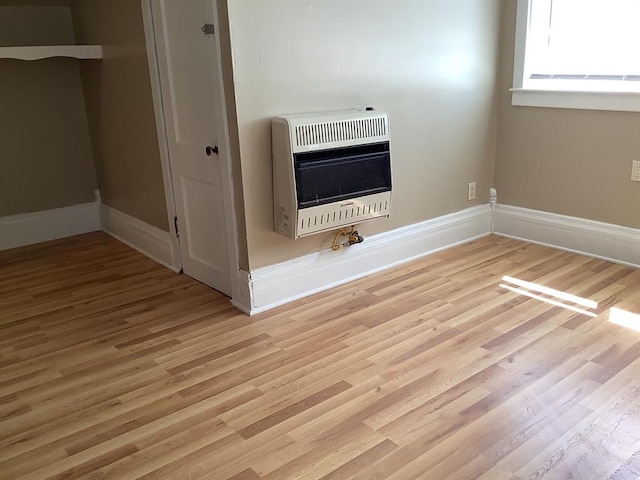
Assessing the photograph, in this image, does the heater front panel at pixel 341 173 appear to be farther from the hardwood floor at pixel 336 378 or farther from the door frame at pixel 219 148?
the hardwood floor at pixel 336 378

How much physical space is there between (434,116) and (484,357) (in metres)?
1.61

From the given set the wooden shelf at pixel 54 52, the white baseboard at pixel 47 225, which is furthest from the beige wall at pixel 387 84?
the white baseboard at pixel 47 225

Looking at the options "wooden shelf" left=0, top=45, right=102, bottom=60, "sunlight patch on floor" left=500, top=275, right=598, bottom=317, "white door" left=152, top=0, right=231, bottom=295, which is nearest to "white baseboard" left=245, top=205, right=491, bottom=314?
"white door" left=152, top=0, right=231, bottom=295

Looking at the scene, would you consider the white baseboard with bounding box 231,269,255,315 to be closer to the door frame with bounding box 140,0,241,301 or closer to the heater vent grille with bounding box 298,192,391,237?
the door frame with bounding box 140,0,241,301

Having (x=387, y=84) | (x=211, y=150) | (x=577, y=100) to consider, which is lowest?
(x=211, y=150)

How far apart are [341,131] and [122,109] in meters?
1.67

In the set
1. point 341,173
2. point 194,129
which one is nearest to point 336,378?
point 341,173

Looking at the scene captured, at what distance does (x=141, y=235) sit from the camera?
388cm

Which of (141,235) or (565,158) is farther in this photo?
(141,235)

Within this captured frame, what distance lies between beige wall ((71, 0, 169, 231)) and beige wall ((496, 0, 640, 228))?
7.36 feet

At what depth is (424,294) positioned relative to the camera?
306 centimetres

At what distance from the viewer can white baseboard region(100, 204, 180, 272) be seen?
3584 mm

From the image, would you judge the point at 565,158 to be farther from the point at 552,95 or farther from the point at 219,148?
the point at 219,148

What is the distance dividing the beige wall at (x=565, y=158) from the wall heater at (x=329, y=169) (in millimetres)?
1172
